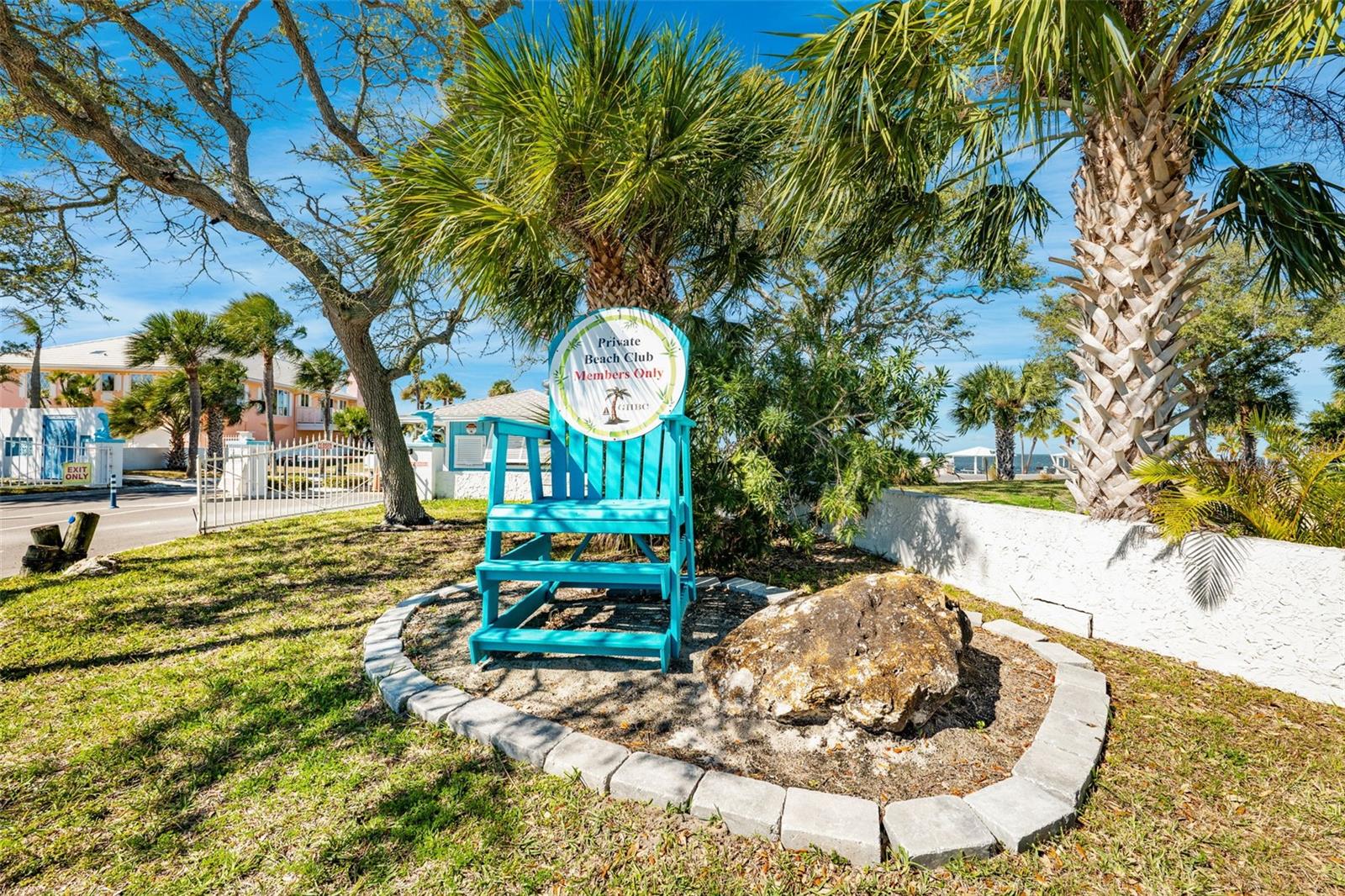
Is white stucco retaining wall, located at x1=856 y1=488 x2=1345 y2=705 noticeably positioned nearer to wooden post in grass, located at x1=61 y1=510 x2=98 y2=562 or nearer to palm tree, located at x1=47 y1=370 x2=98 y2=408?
wooden post in grass, located at x1=61 y1=510 x2=98 y2=562

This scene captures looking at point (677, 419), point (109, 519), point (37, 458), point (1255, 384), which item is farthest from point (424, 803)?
point (37, 458)

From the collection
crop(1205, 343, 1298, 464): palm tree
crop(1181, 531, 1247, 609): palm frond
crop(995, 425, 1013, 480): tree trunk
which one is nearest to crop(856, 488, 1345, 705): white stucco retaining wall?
crop(1181, 531, 1247, 609): palm frond

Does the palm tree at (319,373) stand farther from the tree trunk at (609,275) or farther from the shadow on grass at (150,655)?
the shadow on grass at (150,655)

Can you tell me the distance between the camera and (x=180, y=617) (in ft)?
12.2

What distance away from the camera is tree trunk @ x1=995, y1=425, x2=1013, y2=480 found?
17084 mm

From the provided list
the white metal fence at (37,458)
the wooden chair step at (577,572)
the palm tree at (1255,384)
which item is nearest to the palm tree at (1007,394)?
the palm tree at (1255,384)

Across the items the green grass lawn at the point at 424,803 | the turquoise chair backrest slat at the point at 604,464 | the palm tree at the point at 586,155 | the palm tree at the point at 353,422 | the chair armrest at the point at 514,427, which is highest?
the palm tree at the point at 586,155

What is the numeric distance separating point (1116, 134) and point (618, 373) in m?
3.35

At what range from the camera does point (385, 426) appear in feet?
24.6

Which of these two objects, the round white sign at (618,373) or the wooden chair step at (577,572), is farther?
the round white sign at (618,373)

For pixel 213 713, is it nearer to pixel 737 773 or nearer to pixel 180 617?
pixel 180 617

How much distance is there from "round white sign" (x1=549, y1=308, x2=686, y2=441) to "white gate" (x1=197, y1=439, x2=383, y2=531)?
5614 mm

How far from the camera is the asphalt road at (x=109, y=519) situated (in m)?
6.63

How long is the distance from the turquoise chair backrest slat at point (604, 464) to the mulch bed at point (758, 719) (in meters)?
0.84
